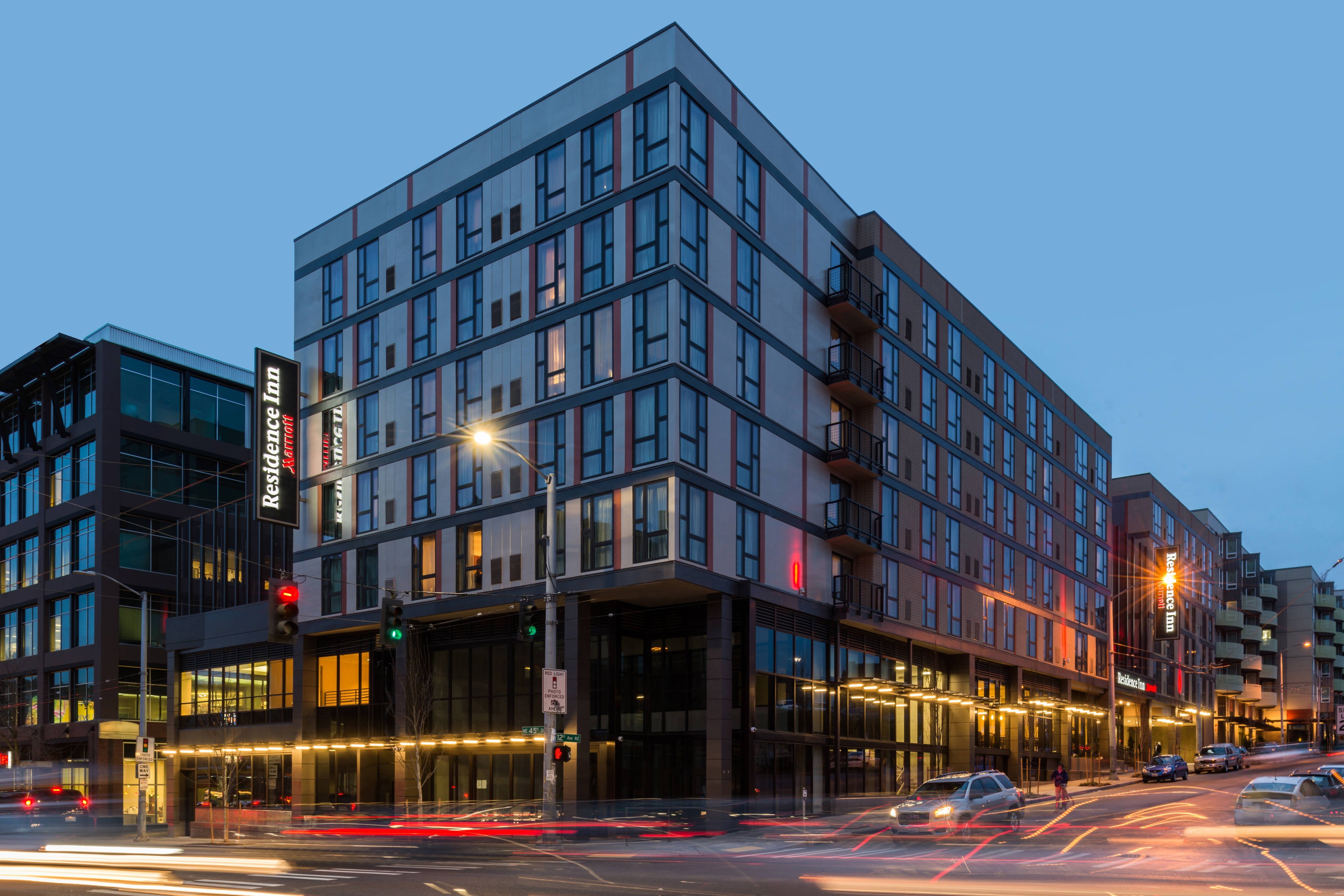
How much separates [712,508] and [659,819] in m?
10.4

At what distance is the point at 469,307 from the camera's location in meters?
49.8

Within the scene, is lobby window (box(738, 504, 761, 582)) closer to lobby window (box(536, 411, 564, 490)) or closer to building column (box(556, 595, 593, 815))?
building column (box(556, 595, 593, 815))

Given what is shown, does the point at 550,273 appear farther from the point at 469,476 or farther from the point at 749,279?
the point at 469,476

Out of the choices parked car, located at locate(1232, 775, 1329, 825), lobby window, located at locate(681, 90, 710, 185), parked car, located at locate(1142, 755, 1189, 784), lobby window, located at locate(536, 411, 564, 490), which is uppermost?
lobby window, located at locate(681, 90, 710, 185)

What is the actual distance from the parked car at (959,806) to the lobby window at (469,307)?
2534cm

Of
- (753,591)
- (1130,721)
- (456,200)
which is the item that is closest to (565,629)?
(753,591)

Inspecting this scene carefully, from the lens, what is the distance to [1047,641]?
235ft

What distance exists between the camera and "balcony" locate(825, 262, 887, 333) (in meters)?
51.8

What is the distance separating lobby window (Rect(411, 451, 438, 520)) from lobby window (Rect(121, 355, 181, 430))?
3179cm

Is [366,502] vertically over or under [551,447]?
under

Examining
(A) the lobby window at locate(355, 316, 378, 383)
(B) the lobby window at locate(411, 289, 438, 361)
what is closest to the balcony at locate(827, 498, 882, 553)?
(B) the lobby window at locate(411, 289, 438, 361)

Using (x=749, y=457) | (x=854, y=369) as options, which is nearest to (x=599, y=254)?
(x=749, y=457)

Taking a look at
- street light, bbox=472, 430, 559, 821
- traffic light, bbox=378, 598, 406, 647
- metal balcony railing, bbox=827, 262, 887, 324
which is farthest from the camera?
metal balcony railing, bbox=827, 262, 887, 324

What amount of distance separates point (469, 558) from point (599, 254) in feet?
41.2
